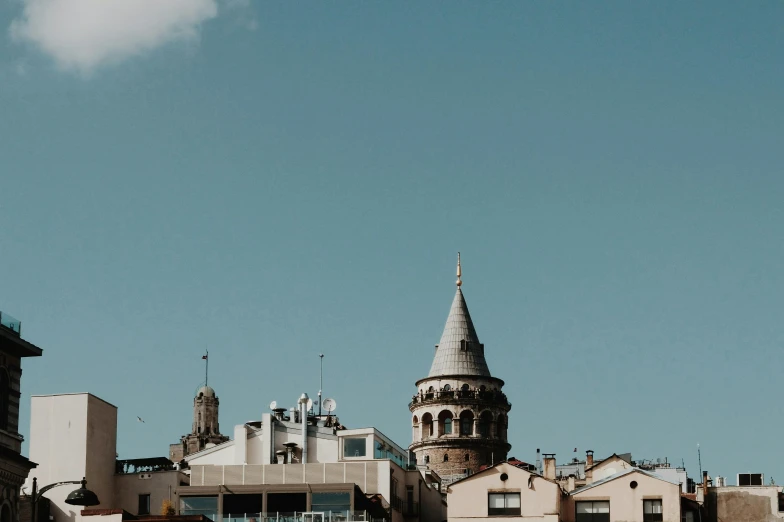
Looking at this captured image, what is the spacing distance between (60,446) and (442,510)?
24.9 metres

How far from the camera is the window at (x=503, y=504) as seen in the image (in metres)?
89.4

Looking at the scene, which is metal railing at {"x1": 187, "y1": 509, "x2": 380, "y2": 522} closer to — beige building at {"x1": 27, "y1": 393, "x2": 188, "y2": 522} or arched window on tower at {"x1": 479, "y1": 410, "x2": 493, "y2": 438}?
beige building at {"x1": 27, "y1": 393, "x2": 188, "y2": 522}

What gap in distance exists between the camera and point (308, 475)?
90.8 m

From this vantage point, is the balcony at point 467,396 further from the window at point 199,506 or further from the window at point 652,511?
the window at point 199,506

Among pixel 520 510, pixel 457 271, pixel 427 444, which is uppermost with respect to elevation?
pixel 457 271

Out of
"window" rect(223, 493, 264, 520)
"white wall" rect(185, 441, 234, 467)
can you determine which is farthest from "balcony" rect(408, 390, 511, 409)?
"window" rect(223, 493, 264, 520)

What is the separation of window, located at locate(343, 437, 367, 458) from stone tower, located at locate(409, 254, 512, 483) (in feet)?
161

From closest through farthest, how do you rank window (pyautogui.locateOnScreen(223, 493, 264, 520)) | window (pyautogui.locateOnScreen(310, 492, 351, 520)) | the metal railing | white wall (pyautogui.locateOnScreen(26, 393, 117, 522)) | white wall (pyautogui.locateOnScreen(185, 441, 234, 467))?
the metal railing → window (pyautogui.locateOnScreen(310, 492, 351, 520)) → white wall (pyautogui.locateOnScreen(26, 393, 117, 522)) → window (pyautogui.locateOnScreen(223, 493, 264, 520)) → white wall (pyautogui.locateOnScreen(185, 441, 234, 467))

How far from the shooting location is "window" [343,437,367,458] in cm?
9531

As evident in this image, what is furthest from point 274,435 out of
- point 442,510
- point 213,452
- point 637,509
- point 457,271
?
point 457,271

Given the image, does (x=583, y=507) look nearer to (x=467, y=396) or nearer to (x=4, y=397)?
(x=4, y=397)

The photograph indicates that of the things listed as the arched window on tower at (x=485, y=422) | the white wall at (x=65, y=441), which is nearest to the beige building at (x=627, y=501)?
the white wall at (x=65, y=441)

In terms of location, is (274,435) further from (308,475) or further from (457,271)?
(457,271)

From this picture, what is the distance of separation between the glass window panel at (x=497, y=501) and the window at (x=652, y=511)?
Result: 23.5 ft
